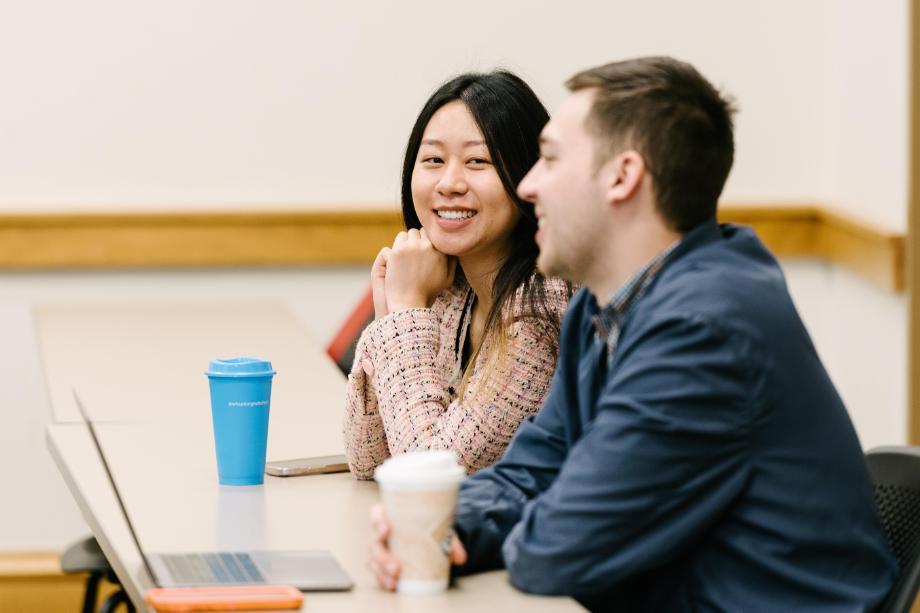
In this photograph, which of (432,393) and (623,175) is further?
(432,393)

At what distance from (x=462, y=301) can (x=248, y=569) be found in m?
0.79

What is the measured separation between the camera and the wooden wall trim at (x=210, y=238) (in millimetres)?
3914

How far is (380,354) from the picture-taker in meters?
2.05

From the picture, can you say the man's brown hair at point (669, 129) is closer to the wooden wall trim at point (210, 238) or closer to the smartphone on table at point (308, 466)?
the smartphone on table at point (308, 466)

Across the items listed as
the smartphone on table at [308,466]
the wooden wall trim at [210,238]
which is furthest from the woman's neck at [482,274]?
the wooden wall trim at [210,238]

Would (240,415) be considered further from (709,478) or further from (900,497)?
(900,497)

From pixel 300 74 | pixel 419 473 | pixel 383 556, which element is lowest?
pixel 383 556

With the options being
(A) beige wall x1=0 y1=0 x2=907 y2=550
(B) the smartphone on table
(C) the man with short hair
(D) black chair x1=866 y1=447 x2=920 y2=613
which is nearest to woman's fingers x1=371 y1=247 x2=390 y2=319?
(B) the smartphone on table

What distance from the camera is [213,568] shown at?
5.19 feet

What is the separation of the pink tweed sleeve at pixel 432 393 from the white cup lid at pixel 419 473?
1.77ft

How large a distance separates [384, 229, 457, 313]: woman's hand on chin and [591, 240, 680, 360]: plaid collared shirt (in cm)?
54

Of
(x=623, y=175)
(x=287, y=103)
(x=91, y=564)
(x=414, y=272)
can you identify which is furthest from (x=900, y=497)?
(x=287, y=103)

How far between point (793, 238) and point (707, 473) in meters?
2.83

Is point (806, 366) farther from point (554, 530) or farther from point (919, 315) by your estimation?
point (919, 315)
